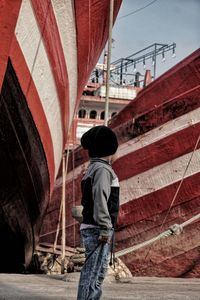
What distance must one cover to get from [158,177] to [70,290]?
3.16 metres

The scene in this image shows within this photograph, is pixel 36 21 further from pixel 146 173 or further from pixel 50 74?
pixel 146 173

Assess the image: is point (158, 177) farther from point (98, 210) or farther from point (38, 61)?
point (98, 210)

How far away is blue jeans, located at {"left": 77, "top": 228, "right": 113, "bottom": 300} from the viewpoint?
238 centimetres

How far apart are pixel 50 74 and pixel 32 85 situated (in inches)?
13.8

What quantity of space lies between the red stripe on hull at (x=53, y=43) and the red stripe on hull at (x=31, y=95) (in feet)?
1.16

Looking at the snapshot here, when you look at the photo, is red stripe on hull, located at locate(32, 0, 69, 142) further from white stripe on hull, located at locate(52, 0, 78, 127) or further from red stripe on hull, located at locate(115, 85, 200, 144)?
red stripe on hull, located at locate(115, 85, 200, 144)

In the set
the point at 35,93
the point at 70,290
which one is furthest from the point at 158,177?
the point at 70,290

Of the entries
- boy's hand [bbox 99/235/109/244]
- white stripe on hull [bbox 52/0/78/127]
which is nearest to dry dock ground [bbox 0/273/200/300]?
boy's hand [bbox 99/235/109/244]

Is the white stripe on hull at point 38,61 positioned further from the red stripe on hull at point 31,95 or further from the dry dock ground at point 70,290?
the dry dock ground at point 70,290

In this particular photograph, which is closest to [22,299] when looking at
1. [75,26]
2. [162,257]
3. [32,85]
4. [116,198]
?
[116,198]

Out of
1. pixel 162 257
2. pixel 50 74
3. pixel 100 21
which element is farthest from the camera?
pixel 162 257

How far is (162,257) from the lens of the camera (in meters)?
6.62

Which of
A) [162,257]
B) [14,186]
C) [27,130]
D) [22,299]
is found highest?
[27,130]

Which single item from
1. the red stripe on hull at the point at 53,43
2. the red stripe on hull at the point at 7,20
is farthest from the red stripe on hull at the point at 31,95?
the red stripe on hull at the point at 53,43
